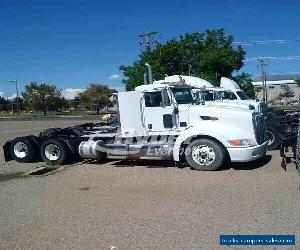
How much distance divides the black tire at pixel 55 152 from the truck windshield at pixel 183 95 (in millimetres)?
3653

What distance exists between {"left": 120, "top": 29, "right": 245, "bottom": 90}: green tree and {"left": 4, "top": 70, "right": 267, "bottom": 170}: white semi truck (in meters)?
24.8

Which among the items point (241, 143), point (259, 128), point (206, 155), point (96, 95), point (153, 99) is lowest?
point (206, 155)

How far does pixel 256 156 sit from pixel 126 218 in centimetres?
507

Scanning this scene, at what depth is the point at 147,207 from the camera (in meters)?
7.91

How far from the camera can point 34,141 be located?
572 inches

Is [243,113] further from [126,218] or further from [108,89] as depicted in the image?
[108,89]

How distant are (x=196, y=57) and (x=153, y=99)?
29056 mm

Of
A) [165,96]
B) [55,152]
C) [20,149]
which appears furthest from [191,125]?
[20,149]

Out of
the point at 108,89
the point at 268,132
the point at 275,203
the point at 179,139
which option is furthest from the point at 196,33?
the point at 108,89

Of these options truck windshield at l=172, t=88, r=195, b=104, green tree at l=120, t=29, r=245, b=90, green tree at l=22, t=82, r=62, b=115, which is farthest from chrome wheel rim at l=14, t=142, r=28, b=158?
green tree at l=22, t=82, r=62, b=115

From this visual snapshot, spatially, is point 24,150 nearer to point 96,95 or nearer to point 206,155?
point 206,155

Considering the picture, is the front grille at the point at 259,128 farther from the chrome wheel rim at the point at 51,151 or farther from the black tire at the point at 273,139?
the chrome wheel rim at the point at 51,151

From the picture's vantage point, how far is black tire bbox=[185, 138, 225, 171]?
36.8 ft

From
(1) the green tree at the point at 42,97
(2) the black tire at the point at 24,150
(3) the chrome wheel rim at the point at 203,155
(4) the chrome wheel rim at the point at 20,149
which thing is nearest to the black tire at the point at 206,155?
(3) the chrome wheel rim at the point at 203,155
